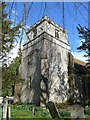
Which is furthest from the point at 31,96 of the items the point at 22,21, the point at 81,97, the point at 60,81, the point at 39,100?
the point at 22,21

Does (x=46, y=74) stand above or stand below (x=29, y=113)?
above

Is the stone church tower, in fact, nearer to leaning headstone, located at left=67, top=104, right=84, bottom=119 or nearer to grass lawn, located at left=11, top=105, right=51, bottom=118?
grass lawn, located at left=11, top=105, right=51, bottom=118

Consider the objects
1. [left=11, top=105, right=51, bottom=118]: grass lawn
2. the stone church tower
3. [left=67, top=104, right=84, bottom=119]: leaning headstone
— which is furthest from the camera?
the stone church tower

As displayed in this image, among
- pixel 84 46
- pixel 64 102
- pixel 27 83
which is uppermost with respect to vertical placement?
pixel 84 46

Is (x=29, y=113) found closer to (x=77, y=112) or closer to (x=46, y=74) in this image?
(x=46, y=74)

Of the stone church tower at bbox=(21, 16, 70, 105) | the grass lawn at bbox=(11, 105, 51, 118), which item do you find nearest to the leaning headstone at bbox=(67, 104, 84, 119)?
the grass lawn at bbox=(11, 105, 51, 118)

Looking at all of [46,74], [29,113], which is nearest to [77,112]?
[29,113]

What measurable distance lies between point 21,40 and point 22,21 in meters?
0.15

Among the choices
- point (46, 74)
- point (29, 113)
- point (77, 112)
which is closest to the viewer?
point (77, 112)

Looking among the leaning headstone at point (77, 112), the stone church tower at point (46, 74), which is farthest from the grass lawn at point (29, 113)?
the leaning headstone at point (77, 112)

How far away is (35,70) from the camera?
32.5m

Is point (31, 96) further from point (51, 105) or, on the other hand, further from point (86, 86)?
point (51, 105)

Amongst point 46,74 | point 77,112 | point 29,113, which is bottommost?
point 29,113

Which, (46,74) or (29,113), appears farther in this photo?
(46,74)
